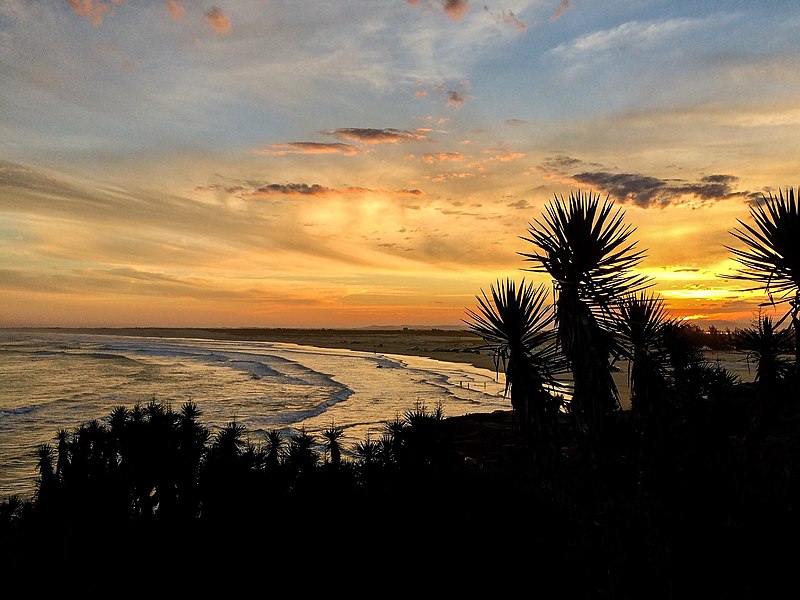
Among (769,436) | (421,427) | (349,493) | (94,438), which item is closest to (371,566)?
(349,493)

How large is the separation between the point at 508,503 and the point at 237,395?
102ft

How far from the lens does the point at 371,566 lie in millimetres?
7746

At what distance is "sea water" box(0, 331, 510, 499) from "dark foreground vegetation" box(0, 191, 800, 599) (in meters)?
9.52

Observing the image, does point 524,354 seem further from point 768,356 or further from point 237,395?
point 237,395

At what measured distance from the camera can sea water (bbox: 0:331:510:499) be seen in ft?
83.3

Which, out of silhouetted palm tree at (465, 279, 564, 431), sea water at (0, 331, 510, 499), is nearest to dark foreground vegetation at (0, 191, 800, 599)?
silhouetted palm tree at (465, 279, 564, 431)

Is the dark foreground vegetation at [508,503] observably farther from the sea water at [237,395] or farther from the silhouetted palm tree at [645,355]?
the sea water at [237,395]

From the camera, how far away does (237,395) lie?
37.5m

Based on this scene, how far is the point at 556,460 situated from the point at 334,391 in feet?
100

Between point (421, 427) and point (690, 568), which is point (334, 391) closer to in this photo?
point (421, 427)

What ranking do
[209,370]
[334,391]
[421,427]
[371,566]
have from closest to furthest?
[371,566], [421,427], [334,391], [209,370]

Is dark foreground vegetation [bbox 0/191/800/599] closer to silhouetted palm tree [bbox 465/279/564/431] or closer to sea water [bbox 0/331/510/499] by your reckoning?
silhouetted palm tree [bbox 465/279/564/431]

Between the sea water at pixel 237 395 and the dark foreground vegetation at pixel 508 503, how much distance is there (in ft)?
31.2

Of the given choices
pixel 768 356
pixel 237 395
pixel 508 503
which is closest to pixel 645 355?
pixel 768 356
